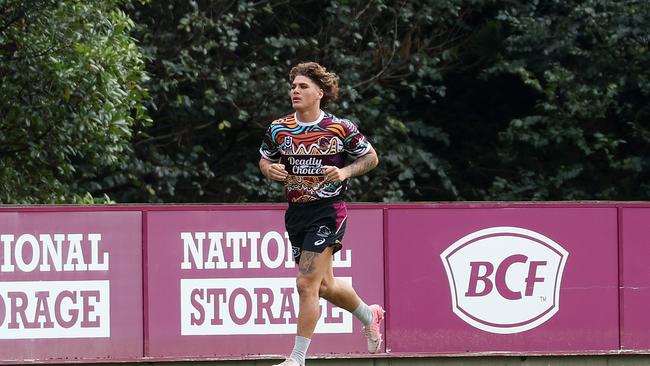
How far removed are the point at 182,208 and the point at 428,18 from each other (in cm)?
871

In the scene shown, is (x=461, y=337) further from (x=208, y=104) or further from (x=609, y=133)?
(x=609, y=133)

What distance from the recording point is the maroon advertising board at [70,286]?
384 inches

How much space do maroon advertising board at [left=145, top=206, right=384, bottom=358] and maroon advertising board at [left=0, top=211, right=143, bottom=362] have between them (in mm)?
170

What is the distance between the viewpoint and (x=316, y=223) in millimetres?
7910

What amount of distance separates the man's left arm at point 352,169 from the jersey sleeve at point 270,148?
0.40 m

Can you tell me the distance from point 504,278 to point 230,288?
6.91 ft

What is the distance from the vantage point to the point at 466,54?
19.2m

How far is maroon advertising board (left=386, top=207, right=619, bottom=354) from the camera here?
399 inches

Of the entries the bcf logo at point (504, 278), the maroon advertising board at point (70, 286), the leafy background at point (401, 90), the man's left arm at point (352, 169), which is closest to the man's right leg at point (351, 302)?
the man's left arm at point (352, 169)

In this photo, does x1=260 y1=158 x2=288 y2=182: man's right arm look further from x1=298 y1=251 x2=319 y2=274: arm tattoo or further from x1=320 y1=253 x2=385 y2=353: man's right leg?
x1=320 y1=253 x2=385 y2=353: man's right leg

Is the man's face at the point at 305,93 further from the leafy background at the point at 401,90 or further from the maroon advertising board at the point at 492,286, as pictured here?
the leafy background at the point at 401,90

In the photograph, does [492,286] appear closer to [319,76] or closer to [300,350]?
[300,350]

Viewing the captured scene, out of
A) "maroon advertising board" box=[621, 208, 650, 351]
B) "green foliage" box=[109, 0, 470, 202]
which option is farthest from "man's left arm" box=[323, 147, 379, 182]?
"green foliage" box=[109, 0, 470, 202]

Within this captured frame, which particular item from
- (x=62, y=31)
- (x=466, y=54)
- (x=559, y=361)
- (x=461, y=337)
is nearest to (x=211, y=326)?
(x=461, y=337)
